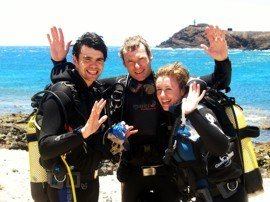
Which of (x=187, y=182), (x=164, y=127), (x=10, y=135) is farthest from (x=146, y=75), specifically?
(x=10, y=135)

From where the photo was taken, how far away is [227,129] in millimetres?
5059

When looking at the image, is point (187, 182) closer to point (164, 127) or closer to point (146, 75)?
point (164, 127)

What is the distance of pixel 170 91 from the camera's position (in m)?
5.04

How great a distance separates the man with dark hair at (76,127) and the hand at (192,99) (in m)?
0.79

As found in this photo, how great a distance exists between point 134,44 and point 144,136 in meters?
1.09

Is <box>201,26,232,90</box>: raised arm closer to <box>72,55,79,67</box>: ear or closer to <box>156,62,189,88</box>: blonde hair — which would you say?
<box>156,62,189,88</box>: blonde hair

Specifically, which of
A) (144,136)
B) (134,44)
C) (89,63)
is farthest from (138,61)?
(144,136)

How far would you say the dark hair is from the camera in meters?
5.16

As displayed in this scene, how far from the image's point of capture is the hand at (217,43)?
18.7 feet

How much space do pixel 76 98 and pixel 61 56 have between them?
708 millimetres

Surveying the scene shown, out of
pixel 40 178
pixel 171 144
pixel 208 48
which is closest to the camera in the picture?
pixel 171 144

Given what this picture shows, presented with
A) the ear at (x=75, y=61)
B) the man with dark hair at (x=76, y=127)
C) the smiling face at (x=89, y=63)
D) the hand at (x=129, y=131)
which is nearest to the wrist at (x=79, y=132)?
the man with dark hair at (x=76, y=127)

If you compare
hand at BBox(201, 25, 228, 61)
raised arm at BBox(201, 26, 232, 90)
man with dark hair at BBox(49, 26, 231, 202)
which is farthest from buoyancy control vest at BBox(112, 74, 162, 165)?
hand at BBox(201, 25, 228, 61)

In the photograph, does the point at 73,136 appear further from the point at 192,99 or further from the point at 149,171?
the point at 149,171
